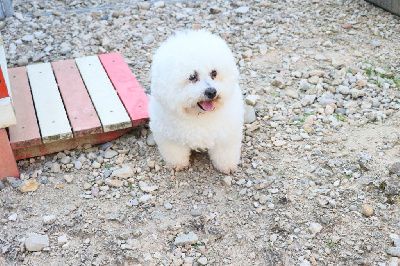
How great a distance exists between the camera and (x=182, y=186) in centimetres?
253

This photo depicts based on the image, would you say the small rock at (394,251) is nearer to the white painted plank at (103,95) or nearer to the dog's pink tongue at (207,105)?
the dog's pink tongue at (207,105)

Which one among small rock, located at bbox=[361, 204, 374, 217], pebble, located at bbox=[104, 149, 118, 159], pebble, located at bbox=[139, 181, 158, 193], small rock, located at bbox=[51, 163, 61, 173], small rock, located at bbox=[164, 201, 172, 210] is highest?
small rock, located at bbox=[361, 204, 374, 217]

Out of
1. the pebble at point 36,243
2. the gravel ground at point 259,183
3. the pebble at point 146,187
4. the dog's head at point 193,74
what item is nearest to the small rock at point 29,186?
the gravel ground at point 259,183

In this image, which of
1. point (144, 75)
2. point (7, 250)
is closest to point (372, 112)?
point (144, 75)

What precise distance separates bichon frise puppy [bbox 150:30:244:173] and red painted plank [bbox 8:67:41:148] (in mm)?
597

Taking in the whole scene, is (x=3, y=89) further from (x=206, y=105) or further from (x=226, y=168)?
(x=226, y=168)

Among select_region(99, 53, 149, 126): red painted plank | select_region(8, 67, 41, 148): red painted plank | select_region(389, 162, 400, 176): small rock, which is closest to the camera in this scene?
select_region(389, 162, 400, 176): small rock

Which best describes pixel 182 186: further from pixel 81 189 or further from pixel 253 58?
pixel 253 58

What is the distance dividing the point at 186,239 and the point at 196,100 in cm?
58

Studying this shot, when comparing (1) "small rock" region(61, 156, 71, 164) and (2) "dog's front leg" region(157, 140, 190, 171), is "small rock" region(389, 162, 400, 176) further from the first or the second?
(1) "small rock" region(61, 156, 71, 164)

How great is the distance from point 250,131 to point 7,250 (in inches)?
51.8

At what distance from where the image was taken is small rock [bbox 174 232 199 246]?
2.23 m

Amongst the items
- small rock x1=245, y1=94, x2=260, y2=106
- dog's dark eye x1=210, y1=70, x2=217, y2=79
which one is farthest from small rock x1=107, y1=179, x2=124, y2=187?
small rock x1=245, y1=94, x2=260, y2=106

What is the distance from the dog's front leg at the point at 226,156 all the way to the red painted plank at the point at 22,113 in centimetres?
85
